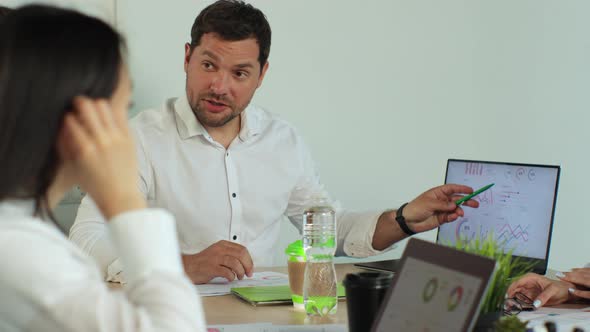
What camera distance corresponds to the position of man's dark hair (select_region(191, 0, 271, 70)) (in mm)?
2623

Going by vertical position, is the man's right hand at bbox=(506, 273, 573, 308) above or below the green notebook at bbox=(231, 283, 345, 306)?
above

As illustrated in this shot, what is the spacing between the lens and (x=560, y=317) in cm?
174

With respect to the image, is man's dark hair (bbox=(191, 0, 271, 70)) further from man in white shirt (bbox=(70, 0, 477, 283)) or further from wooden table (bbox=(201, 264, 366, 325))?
wooden table (bbox=(201, 264, 366, 325))

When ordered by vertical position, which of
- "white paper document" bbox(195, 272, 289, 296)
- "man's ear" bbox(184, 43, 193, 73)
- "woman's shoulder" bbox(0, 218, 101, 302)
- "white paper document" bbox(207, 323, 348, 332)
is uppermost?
"man's ear" bbox(184, 43, 193, 73)

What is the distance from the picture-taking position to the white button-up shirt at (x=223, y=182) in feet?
8.82

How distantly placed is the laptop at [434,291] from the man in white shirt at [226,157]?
115cm

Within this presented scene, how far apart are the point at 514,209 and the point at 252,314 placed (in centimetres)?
93

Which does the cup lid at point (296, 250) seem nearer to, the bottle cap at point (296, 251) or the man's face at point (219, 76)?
the bottle cap at point (296, 251)

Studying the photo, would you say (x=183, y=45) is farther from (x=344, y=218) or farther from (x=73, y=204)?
(x=344, y=218)

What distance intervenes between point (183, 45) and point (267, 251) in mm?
819

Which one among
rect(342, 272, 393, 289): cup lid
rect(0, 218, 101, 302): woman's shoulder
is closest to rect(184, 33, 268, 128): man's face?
rect(342, 272, 393, 289): cup lid

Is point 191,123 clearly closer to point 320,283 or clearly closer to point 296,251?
point 296,251

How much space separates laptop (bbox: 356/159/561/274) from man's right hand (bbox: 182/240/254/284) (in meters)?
0.45

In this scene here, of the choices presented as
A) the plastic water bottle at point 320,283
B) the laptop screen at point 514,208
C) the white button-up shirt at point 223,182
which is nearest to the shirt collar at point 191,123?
the white button-up shirt at point 223,182
